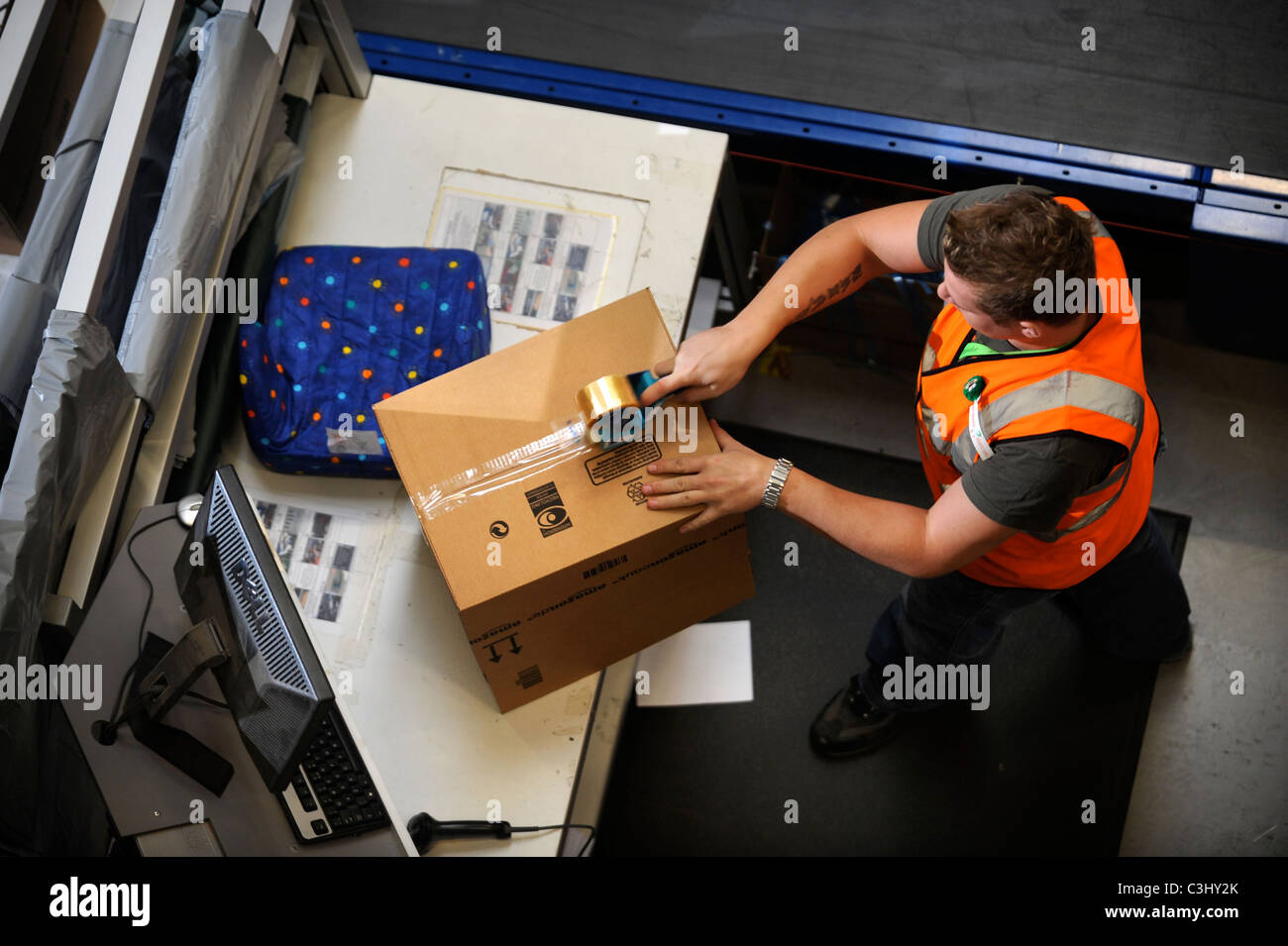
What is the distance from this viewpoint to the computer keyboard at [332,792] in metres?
1.35

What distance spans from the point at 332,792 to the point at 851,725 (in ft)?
4.16

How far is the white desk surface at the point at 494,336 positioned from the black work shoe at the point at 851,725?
2.63 feet

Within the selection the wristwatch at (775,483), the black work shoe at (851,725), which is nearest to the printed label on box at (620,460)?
the wristwatch at (775,483)

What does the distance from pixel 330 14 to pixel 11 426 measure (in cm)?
97

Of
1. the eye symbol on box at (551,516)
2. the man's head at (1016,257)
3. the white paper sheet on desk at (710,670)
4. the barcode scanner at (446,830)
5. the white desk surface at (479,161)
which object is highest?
the white desk surface at (479,161)

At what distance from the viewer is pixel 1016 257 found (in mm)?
1218

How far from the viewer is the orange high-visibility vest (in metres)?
1.27

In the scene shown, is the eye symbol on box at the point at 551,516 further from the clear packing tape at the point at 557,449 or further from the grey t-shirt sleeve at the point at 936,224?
the grey t-shirt sleeve at the point at 936,224

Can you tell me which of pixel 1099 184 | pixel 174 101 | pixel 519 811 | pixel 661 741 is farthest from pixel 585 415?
pixel 1099 184

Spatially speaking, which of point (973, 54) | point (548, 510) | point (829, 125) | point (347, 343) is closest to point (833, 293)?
point (548, 510)

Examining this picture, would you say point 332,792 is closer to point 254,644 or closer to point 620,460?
point 254,644

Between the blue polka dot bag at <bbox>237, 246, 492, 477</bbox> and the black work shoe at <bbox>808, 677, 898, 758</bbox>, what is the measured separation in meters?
1.15

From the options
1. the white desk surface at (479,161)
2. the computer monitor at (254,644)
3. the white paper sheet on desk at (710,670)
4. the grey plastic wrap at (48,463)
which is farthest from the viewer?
the white paper sheet on desk at (710,670)

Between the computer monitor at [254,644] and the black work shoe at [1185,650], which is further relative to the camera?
the black work shoe at [1185,650]
